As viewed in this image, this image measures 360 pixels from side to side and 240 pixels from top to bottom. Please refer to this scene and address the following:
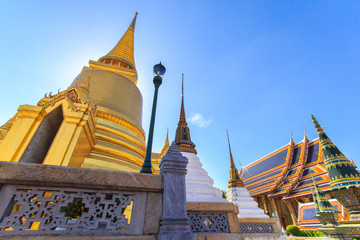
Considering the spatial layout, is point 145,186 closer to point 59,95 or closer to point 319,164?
point 59,95

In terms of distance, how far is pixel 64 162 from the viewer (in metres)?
4.14

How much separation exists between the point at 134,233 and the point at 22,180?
50.3 inches

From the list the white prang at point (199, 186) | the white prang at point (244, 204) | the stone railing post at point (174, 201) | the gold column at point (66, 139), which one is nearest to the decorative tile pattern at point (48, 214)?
the stone railing post at point (174, 201)

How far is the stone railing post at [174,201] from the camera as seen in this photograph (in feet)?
6.20

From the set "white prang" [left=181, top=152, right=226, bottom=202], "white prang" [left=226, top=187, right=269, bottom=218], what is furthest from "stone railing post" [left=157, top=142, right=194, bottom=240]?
"white prang" [left=226, top=187, right=269, bottom=218]

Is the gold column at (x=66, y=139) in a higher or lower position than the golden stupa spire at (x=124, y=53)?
lower

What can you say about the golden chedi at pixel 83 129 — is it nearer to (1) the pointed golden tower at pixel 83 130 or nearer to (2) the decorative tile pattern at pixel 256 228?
(1) the pointed golden tower at pixel 83 130

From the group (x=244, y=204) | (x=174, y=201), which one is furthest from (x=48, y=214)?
(x=244, y=204)

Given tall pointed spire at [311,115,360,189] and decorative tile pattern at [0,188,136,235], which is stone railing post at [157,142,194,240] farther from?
tall pointed spire at [311,115,360,189]

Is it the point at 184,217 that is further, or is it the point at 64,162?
the point at 64,162

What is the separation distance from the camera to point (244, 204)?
732 centimetres

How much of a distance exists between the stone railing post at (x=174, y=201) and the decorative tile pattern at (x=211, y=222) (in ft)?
3.74

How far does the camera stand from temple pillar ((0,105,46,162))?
13.3ft

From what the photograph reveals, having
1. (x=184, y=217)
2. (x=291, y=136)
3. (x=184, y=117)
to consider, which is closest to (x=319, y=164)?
(x=291, y=136)
